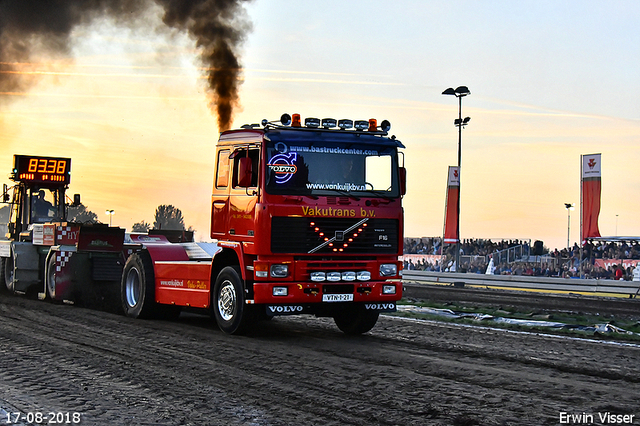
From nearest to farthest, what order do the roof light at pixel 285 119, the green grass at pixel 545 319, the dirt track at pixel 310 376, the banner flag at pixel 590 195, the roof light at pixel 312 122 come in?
the dirt track at pixel 310 376 → the roof light at pixel 285 119 → the roof light at pixel 312 122 → the green grass at pixel 545 319 → the banner flag at pixel 590 195

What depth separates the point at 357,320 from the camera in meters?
11.9

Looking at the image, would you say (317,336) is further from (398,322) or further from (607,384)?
(607,384)

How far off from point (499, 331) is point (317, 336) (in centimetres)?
307

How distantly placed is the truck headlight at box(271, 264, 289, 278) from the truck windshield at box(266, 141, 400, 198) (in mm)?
1079

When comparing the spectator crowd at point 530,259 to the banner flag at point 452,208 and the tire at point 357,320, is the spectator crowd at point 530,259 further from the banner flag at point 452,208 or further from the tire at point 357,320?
the tire at point 357,320

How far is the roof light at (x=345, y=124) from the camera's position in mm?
11375

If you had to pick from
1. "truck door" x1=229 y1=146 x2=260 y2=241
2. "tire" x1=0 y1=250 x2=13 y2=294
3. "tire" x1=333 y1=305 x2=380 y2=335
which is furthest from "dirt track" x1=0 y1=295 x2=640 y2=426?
"tire" x1=0 y1=250 x2=13 y2=294

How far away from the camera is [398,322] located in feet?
44.3

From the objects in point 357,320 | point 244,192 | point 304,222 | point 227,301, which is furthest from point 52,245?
point 304,222

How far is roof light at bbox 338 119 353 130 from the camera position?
37.3ft

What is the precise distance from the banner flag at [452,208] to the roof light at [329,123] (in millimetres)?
25228

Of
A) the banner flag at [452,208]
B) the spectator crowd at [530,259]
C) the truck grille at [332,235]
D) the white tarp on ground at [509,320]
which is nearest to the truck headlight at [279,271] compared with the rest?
the truck grille at [332,235]

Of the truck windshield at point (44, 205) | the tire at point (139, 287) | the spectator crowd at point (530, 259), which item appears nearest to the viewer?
the tire at point (139, 287)

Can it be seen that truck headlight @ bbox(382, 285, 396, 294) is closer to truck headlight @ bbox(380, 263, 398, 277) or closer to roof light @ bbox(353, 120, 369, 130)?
truck headlight @ bbox(380, 263, 398, 277)
